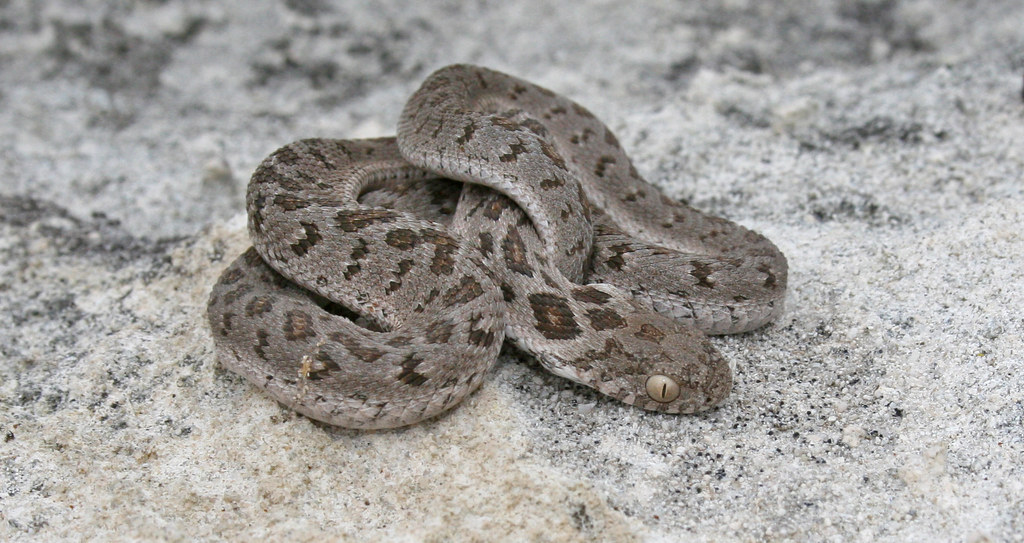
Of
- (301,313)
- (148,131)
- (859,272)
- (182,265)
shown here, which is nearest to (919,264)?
(859,272)

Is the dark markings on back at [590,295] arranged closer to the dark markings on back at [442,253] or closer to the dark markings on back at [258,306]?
the dark markings on back at [442,253]

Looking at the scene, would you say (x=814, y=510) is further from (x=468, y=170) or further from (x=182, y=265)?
(x=182, y=265)

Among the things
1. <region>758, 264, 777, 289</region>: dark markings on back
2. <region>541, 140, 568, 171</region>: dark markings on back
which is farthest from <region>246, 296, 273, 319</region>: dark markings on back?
<region>758, 264, 777, 289</region>: dark markings on back

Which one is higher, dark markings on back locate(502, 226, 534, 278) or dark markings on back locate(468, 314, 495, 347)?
dark markings on back locate(502, 226, 534, 278)

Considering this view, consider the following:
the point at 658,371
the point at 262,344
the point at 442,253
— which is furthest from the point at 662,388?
the point at 262,344

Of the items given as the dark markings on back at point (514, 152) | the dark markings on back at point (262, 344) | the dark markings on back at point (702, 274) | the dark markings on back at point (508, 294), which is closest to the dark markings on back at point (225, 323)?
the dark markings on back at point (262, 344)

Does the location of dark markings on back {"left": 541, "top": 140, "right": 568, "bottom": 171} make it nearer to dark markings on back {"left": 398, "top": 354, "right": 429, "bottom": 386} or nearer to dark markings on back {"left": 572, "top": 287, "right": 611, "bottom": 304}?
dark markings on back {"left": 572, "top": 287, "right": 611, "bottom": 304}

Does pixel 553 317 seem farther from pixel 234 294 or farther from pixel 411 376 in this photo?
pixel 234 294
